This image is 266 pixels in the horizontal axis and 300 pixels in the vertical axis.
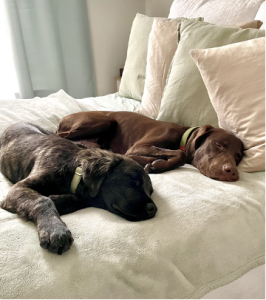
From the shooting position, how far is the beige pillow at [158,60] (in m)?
2.21

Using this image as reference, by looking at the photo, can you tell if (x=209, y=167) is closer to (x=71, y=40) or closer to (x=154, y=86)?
(x=154, y=86)

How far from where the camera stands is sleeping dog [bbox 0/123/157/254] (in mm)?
1011

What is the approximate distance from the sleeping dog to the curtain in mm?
2795

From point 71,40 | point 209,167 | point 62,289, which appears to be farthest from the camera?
point 71,40

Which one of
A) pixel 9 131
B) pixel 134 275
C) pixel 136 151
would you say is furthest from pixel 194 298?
pixel 9 131

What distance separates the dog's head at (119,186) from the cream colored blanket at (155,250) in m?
0.04

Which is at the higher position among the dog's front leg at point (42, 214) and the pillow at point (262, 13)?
the pillow at point (262, 13)

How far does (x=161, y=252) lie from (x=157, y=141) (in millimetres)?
971

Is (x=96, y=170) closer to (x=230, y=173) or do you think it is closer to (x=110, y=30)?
(x=230, y=173)

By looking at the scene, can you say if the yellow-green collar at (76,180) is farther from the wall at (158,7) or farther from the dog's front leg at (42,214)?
the wall at (158,7)

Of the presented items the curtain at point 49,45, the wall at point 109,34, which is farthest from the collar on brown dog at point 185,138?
the wall at point 109,34

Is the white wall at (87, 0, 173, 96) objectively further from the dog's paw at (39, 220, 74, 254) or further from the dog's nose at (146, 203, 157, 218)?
the dog's paw at (39, 220, 74, 254)

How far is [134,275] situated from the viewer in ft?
2.84

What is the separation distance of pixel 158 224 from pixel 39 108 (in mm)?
1639
